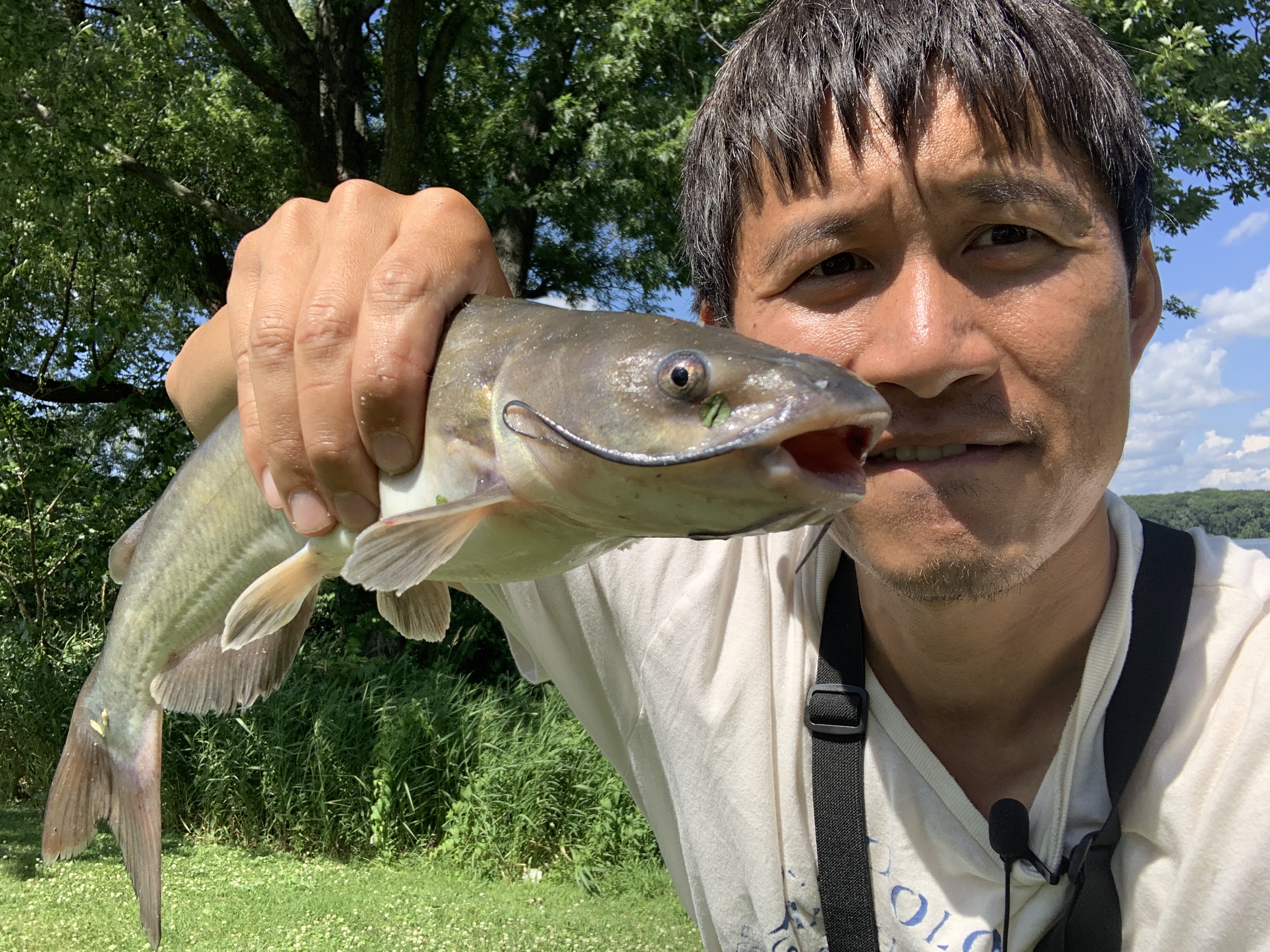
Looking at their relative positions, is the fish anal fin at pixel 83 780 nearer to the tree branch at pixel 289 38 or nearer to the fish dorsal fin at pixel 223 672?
the fish dorsal fin at pixel 223 672

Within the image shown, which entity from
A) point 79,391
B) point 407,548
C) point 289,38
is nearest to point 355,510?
point 407,548

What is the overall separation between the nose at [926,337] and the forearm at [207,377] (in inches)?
52.1

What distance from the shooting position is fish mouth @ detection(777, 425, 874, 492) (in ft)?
4.08

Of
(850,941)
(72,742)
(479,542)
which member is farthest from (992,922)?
(72,742)

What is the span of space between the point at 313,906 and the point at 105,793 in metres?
4.21

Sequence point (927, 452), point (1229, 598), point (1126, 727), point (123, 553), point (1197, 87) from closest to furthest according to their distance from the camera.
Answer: point (927, 452) → point (1126, 727) → point (1229, 598) → point (123, 553) → point (1197, 87)

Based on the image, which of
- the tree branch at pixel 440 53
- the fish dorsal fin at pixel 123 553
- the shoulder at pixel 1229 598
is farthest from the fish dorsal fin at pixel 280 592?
the tree branch at pixel 440 53

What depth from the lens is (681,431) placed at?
128 centimetres

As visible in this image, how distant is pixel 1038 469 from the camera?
1.80 metres

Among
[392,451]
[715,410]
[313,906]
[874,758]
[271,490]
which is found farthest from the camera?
[313,906]

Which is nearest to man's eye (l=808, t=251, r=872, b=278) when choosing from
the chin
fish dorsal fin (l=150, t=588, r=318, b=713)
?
the chin

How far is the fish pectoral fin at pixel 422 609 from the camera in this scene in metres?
1.78

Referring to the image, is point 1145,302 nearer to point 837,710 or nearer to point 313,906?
point 837,710

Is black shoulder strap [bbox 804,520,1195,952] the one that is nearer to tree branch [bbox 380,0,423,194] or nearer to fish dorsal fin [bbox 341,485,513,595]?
fish dorsal fin [bbox 341,485,513,595]
